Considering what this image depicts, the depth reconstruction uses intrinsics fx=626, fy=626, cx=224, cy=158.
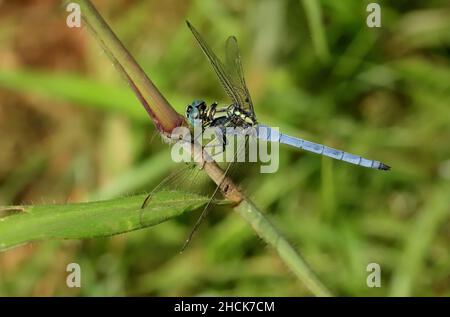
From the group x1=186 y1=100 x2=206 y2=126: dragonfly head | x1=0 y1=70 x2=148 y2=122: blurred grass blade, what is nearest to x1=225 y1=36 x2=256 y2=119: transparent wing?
x1=186 y1=100 x2=206 y2=126: dragonfly head

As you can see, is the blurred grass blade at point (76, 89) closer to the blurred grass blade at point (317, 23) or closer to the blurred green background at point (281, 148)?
the blurred green background at point (281, 148)

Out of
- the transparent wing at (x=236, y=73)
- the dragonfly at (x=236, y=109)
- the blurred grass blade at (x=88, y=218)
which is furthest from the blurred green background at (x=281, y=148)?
the blurred grass blade at (x=88, y=218)

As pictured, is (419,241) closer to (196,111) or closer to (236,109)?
(236,109)

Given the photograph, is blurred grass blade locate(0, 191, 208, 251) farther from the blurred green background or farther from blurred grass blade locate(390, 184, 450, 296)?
blurred grass blade locate(390, 184, 450, 296)

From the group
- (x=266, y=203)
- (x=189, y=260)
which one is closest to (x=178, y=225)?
(x=189, y=260)

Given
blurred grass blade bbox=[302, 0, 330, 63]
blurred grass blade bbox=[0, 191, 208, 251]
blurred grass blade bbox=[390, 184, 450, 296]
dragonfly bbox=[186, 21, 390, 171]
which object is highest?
blurred grass blade bbox=[302, 0, 330, 63]

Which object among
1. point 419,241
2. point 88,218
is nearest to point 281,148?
point 419,241
